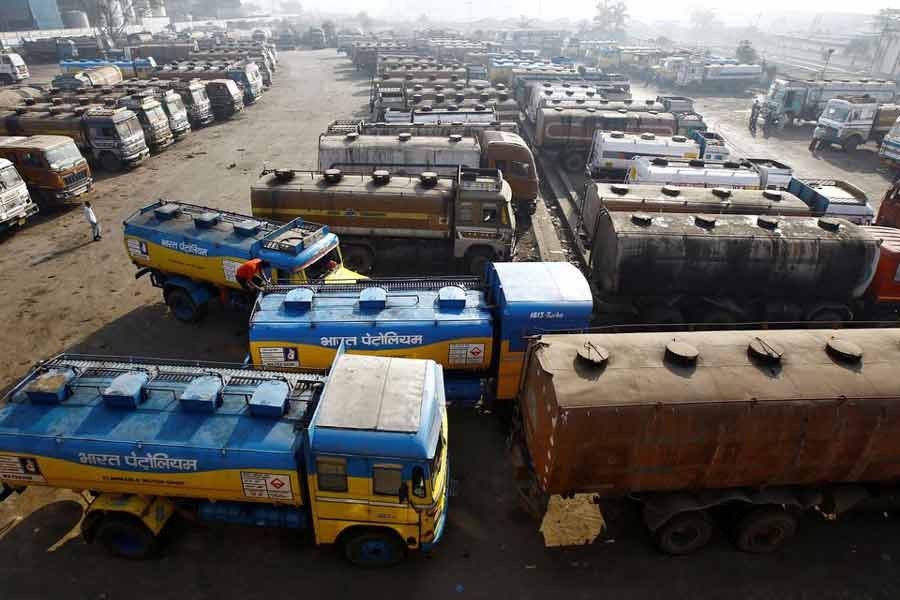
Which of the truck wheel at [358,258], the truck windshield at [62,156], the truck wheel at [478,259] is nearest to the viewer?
the truck wheel at [478,259]

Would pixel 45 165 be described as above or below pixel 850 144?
above

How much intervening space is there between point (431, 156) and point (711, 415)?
18.1 m

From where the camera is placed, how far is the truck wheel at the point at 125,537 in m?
8.66

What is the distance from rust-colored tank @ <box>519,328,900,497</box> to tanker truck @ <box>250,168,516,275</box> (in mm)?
9650

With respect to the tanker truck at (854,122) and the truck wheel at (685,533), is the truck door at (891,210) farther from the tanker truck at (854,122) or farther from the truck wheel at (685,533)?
the truck wheel at (685,533)

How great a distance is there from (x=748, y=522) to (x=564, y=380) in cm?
457

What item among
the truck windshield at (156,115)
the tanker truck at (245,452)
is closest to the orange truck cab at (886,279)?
the tanker truck at (245,452)

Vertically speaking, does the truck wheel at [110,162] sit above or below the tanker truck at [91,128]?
below

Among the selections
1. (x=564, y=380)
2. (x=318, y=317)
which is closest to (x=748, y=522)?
(x=564, y=380)

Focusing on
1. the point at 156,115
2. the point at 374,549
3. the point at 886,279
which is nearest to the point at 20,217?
the point at 156,115

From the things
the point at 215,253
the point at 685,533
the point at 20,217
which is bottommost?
the point at 685,533

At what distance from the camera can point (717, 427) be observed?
829 cm

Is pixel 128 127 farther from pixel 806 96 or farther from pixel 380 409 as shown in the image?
pixel 806 96

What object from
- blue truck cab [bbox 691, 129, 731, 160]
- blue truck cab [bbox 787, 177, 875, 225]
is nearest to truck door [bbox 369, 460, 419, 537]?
blue truck cab [bbox 787, 177, 875, 225]
